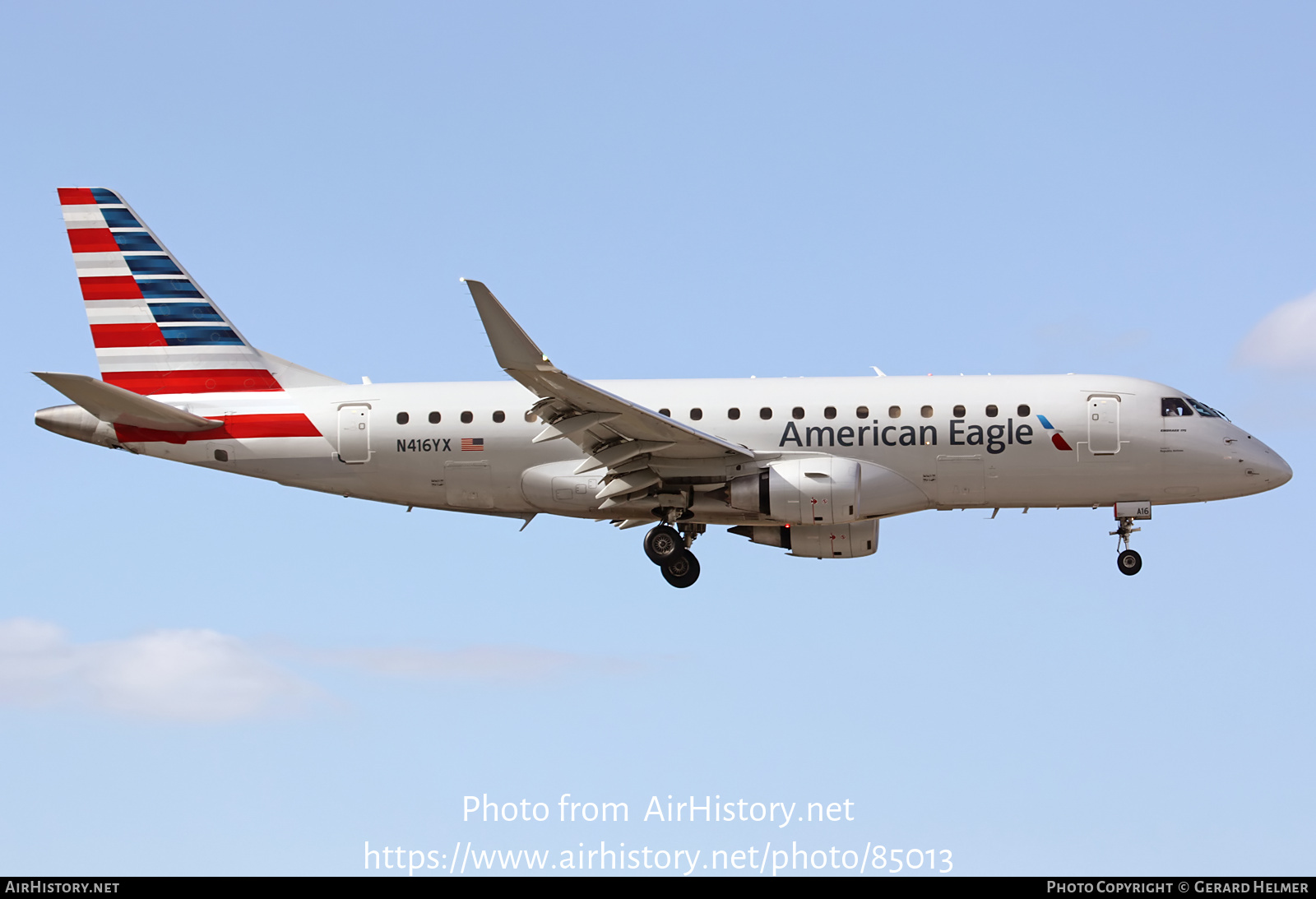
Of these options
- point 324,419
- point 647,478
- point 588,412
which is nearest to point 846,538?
point 647,478

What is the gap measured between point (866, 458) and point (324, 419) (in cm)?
1200

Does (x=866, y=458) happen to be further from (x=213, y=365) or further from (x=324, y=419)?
(x=213, y=365)

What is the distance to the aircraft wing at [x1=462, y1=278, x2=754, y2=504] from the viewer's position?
84.7 ft

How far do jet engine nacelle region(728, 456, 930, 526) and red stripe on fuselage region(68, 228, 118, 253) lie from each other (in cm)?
1632

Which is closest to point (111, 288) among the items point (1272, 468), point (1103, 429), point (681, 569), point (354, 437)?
point (354, 437)

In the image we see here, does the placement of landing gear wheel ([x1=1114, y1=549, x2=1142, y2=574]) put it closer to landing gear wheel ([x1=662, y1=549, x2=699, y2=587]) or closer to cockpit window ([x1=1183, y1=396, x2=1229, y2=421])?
cockpit window ([x1=1183, y1=396, x2=1229, y2=421])

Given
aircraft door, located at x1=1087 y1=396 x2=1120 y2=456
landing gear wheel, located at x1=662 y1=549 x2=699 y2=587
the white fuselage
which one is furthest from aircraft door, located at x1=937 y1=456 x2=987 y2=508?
landing gear wheel, located at x1=662 y1=549 x2=699 y2=587

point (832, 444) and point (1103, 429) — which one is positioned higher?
point (1103, 429)

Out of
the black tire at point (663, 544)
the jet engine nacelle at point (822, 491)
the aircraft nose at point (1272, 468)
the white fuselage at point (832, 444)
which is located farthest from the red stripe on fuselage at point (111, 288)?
the aircraft nose at point (1272, 468)

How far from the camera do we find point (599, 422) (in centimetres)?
2827

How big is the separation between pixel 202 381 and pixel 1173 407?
21676 mm

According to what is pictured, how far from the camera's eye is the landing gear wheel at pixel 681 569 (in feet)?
103

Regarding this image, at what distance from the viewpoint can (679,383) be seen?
31406mm

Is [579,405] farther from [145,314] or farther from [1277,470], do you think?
[1277,470]
